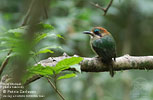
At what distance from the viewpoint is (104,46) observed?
138 inches

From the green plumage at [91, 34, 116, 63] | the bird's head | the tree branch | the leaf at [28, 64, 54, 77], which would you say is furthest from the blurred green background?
the leaf at [28, 64, 54, 77]

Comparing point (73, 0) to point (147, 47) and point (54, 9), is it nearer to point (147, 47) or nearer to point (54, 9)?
point (54, 9)

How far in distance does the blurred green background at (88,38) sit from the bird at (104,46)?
2.57 feet

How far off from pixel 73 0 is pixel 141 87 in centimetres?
212

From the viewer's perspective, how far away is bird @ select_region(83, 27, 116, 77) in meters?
3.01

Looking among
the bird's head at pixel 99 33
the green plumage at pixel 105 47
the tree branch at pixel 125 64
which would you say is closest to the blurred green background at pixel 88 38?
the bird's head at pixel 99 33

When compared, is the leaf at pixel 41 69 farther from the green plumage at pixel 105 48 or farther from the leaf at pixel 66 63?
the green plumage at pixel 105 48

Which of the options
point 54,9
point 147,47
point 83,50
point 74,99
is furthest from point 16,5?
point 147,47

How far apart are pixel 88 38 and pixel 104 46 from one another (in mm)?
2161

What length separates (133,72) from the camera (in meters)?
6.03

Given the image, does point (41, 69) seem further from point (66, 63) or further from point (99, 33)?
point (99, 33)

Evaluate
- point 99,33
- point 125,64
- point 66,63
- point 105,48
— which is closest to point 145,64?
point 125,64

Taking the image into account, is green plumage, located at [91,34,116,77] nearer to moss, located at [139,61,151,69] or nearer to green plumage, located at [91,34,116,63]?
green plumage, located at [91,34,116,63]

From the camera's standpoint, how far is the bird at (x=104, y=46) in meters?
3.01
